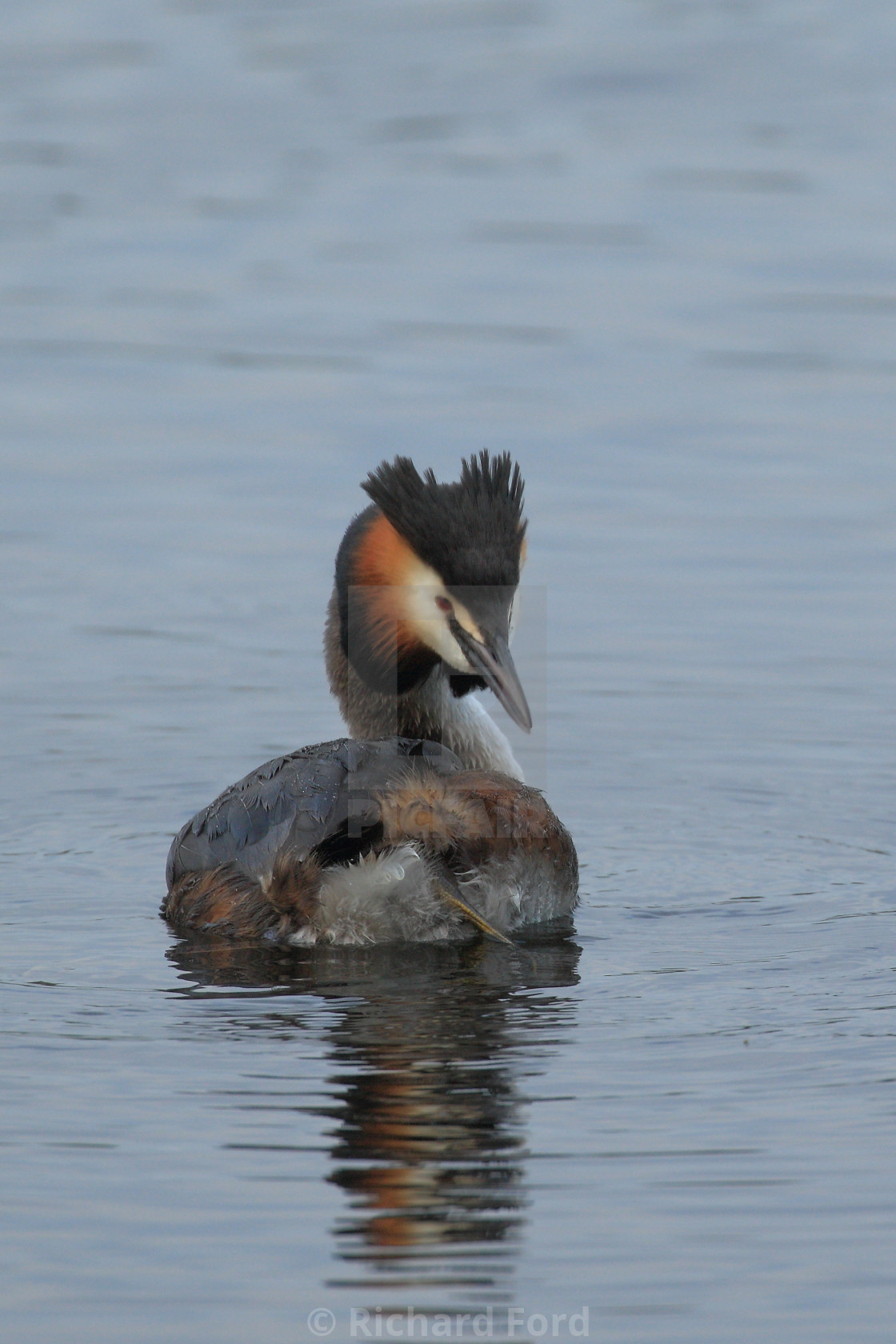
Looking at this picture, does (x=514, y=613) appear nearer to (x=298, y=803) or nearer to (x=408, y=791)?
(x=408, y=791)

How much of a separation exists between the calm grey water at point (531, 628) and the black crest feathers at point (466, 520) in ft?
3.68

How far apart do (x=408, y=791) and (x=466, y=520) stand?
0.99m

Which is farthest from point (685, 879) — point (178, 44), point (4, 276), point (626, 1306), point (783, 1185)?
point (178, 44)

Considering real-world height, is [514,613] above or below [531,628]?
above

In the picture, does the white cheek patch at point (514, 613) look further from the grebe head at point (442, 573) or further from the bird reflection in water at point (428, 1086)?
the bird reflection in water at point (428, 1086)

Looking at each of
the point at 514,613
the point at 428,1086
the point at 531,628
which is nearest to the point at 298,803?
the point at 514,613

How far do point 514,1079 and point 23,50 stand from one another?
16599 mm

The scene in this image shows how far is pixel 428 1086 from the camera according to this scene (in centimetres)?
569

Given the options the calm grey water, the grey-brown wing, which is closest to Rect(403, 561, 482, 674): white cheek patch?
the grey-brown wing

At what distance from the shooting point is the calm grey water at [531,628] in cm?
500

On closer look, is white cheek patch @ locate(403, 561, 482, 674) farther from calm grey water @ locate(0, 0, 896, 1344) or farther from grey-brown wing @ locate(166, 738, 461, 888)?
calm grey water @ locate(0, 0, 896, 1344)

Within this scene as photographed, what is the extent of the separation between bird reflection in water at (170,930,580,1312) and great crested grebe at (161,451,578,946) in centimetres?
14

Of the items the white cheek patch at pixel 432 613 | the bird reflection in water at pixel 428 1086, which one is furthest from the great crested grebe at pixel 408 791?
the bird reflection in water at pixel 428 1086

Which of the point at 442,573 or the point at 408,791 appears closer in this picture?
the point at 408,791
